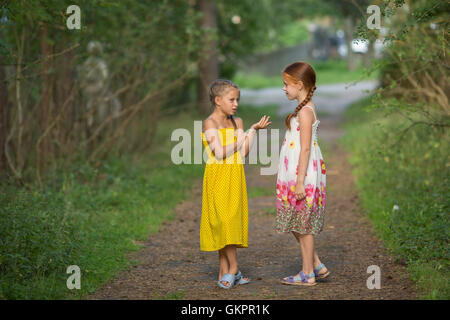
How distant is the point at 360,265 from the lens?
578cm

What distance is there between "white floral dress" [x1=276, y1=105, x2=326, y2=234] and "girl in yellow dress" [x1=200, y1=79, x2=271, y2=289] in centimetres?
30

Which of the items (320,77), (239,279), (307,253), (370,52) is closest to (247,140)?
(307,253)

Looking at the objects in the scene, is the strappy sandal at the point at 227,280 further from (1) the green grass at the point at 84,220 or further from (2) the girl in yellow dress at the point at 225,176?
(1) the green grass at the point at 84,220

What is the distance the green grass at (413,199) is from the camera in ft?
17.8

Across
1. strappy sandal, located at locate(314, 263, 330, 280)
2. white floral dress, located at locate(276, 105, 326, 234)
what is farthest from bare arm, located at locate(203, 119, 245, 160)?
strappy sandal, located at locate(314, 263, 330, 280)

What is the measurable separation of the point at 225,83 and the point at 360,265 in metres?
1.98

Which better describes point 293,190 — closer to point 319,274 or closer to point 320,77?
point 319,274

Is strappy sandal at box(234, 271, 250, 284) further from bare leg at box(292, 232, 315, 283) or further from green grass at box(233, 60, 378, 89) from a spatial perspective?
green grass at box(233, 60, 378, 89)

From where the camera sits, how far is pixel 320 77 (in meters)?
37.1

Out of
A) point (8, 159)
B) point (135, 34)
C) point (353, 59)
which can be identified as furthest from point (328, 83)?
point (8, 159)

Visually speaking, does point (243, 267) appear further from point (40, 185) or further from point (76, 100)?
point (76, 100)

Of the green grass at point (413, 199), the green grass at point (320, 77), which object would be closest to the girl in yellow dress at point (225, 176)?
the green grass at point (413, 199)

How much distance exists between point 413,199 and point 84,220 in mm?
3605

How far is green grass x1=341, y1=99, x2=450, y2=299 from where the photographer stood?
542cm
